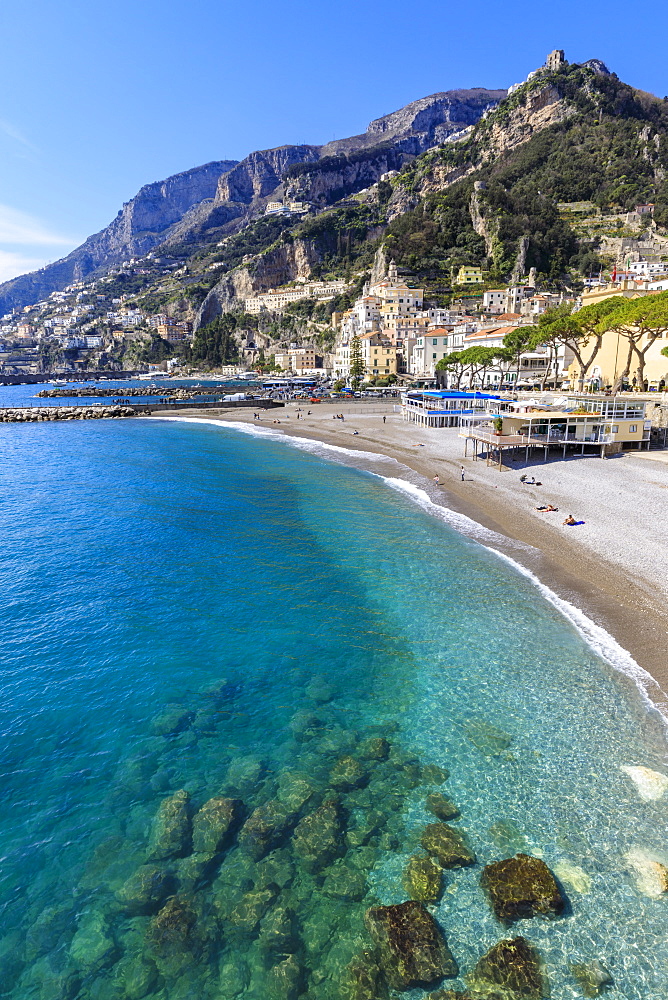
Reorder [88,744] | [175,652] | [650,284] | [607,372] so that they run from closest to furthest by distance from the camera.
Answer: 1. [88,744]
2. [175,652]
3. [607,372]
4. [650,284]

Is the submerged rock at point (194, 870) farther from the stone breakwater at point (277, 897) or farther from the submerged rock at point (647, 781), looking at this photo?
the submerged rock at point (647, 781)

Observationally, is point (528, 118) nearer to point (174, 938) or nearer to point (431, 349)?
point (431, 349)

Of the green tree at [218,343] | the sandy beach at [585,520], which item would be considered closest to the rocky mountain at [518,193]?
the green tree at [218,343]

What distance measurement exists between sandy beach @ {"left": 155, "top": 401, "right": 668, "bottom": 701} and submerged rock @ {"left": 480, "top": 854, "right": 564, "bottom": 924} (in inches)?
257

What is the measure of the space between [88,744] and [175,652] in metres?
3.96

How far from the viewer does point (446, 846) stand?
9008mm

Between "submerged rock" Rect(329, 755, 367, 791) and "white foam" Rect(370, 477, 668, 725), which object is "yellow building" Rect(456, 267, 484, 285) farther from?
"submerged rock" Rect(329, 755, 367, 791)

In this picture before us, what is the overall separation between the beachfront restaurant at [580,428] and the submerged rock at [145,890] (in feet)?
107

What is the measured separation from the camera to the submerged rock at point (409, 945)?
277 inches

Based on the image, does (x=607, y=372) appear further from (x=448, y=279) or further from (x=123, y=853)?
(x=448, y=279)

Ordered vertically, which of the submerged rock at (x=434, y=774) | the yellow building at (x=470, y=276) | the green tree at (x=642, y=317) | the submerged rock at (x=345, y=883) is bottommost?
the submerged rock at (x=345, y=883)

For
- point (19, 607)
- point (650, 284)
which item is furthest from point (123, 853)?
point (650, 284)

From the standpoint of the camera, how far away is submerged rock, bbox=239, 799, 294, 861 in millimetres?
9023

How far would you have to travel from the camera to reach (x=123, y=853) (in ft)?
29.7
